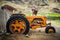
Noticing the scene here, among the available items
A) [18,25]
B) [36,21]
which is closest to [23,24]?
[18,25]

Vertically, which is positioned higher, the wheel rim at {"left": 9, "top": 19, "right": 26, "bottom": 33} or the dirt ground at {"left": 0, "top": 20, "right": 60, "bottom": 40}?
the wheel rim at {"left": 9, "top": 19, "right": 26, "bottom": 33}

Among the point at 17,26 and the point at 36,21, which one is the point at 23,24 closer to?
the point at 17,26

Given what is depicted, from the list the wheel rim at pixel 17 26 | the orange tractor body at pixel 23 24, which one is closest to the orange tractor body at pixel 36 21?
the orange tractor body at pixel 23 24

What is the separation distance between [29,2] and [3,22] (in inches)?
21.7

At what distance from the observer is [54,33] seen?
2.72 meters

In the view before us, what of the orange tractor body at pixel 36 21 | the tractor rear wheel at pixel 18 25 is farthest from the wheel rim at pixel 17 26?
the orange tractor body at pixel 36 21

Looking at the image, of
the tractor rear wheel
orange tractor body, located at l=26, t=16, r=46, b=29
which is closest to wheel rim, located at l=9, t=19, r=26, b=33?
the tractor rear wheel

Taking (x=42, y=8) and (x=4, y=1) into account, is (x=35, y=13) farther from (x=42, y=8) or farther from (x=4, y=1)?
(x=4, y=1)

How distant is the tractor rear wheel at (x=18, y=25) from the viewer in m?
2.66

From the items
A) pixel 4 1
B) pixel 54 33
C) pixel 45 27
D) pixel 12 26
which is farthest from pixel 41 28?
pixel 4 1

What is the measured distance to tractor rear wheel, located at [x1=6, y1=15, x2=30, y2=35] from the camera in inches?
105

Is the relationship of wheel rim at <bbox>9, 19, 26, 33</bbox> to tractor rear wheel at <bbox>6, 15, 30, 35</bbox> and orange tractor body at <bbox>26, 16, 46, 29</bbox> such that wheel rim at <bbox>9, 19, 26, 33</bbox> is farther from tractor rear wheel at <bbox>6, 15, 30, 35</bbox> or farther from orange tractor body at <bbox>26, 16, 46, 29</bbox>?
orange tractor body at <bbox>26, 16, 46, 29</bbox>

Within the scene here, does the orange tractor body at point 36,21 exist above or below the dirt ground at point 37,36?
above

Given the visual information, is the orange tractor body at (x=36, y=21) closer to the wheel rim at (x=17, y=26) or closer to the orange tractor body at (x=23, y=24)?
the orange tractor body at (x=23, y=24)
